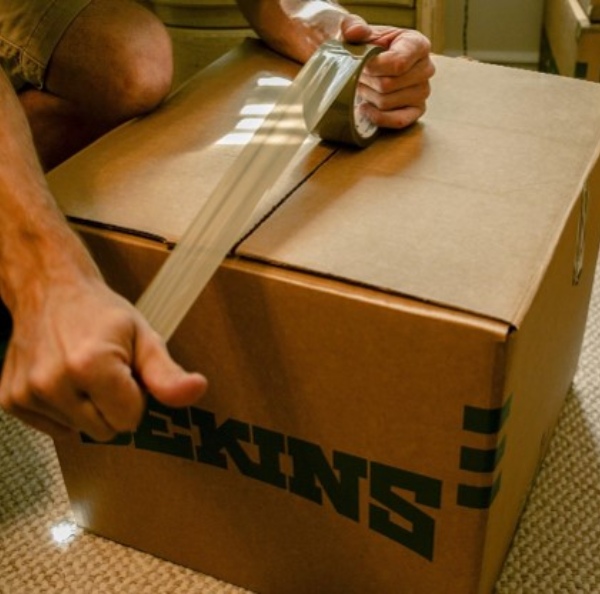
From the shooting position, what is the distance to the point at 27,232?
72cm

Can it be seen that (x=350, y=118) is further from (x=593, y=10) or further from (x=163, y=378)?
(x=593, y=10)

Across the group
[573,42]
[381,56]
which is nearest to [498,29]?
[573,42]

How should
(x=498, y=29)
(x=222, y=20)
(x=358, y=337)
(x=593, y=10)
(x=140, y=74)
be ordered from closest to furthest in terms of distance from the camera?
(x=358, y=337) → (x=140, y=74) → (x=593, y=10) → (x=222, y=20) → (x=498, y=29)

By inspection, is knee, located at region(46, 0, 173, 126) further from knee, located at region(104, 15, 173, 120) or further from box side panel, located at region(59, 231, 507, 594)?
box side panel, located at region(59, 231, 507, 594)

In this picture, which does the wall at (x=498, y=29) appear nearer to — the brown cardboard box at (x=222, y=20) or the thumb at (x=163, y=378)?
the brown cardboard box at (x=222, y=20)

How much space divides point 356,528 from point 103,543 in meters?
0.34

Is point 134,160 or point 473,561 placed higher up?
point 134,160

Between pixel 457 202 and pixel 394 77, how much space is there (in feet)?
0.63

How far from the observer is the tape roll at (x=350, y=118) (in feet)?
2.78

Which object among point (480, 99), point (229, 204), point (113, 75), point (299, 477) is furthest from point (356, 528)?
point (113, 75)

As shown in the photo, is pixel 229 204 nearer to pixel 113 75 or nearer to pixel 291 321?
pixel 291 321

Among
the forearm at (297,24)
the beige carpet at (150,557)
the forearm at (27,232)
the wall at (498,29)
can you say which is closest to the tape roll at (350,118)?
the forearm at (297,24)

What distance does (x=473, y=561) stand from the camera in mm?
781

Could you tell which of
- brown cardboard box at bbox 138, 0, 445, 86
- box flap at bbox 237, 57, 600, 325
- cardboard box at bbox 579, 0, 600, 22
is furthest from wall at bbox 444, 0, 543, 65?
box flap at bbox 237, 57, 600, 325
